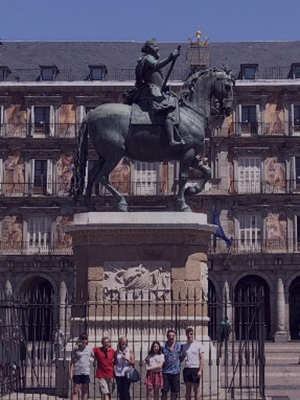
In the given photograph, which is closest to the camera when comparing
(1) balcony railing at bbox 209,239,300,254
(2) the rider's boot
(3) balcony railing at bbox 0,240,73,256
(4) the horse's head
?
(2) the rider's boot

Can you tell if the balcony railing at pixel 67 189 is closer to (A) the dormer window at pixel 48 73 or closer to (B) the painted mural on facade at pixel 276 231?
(B) the painted mural on facade at pixel 276 231

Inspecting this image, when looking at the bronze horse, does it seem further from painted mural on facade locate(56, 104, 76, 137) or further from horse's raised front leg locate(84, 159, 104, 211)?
painted mural on facade locate(56, 104, 76, 137)

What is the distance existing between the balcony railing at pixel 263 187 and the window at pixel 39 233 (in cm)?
1002

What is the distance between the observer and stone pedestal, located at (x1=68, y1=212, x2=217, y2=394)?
39.0 ft

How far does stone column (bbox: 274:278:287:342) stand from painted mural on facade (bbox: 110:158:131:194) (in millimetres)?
9426

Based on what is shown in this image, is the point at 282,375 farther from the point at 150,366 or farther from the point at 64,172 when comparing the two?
the point at 64,172

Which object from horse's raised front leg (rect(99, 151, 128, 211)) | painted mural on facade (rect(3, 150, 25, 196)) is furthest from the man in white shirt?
painted mural on facade (rect(3, 150, 25, 196))

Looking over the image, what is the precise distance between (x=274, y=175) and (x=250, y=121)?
324cm

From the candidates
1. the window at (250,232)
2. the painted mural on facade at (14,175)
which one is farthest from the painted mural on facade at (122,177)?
the window at (250,232)

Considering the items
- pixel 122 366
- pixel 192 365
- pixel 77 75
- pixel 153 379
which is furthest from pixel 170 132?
pixel 77 75

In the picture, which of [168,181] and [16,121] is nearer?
[168,181]

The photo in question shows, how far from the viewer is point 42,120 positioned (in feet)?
139

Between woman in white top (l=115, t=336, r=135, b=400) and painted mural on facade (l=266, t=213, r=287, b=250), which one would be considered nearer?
woman in white top (l=115, t=336, r=135, b=400)

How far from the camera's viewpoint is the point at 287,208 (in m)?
40.7
